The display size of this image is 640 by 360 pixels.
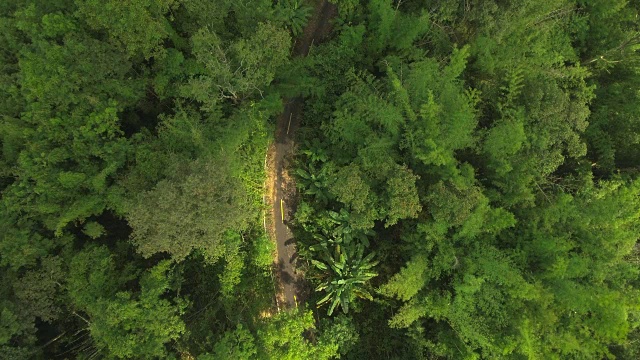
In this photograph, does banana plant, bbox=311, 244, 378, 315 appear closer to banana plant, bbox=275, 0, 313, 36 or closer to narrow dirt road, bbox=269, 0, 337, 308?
narrow dirt road, bbox=269, 0, 337, 308

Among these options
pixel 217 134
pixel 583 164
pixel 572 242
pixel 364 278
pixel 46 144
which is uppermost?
pixel 583 164

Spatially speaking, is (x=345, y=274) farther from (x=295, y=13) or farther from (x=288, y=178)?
(x=295, y=13)

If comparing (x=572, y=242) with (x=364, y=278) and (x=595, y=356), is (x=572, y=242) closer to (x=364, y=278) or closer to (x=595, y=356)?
(x=595, y=356)

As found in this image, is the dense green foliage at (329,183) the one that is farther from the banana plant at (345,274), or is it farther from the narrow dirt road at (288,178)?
the narrow dirt road at (288,178)

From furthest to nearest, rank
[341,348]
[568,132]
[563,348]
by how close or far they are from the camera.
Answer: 1. [341,348]
2. [568,132]
3. [563,348]

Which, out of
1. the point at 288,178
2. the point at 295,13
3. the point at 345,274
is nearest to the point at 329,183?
the point at 288,178

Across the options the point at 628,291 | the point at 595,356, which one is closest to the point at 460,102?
the point at 628,291
